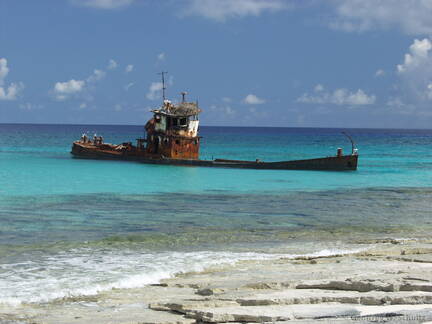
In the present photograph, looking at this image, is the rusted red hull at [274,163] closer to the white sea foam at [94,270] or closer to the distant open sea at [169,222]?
the distant open sea at [169,222]

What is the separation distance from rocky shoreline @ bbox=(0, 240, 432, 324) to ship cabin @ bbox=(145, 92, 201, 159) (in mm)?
33004

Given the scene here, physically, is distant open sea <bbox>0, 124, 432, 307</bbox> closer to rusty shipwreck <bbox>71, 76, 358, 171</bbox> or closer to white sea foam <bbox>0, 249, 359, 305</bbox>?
white sea foam <bbox>0, 249, 359, 305</bbox>

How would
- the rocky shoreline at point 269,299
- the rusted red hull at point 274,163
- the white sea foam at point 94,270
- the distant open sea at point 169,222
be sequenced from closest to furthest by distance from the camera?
the rocky shoreline at point 269,299, the white sea foam at point 94,270, the distant open sea at point 169,222, the rusted red hull at point 274,163

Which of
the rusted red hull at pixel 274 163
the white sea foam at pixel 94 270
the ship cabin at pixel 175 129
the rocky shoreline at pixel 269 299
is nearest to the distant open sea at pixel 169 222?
the white sea foam at pixel 94 270

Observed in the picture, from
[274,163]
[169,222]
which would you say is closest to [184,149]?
[274,163]

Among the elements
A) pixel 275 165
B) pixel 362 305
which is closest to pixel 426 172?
pixel 275 165

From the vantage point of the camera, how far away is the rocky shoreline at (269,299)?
282 inches

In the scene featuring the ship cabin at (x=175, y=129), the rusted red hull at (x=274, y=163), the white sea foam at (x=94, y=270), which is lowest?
the white sea foam at (x=94, y=270)

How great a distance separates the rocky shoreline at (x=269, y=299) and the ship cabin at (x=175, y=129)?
3300 cm

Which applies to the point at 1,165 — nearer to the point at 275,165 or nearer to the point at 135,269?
the point at 275,165

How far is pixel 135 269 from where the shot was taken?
459 inches

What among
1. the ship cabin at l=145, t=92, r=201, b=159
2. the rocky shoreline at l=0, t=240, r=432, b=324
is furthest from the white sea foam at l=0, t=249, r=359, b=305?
the ship cabin at l=145, t=92, r=201, b=159

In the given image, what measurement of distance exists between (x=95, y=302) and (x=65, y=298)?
0.68 metres

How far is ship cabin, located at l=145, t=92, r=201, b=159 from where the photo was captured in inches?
1715
